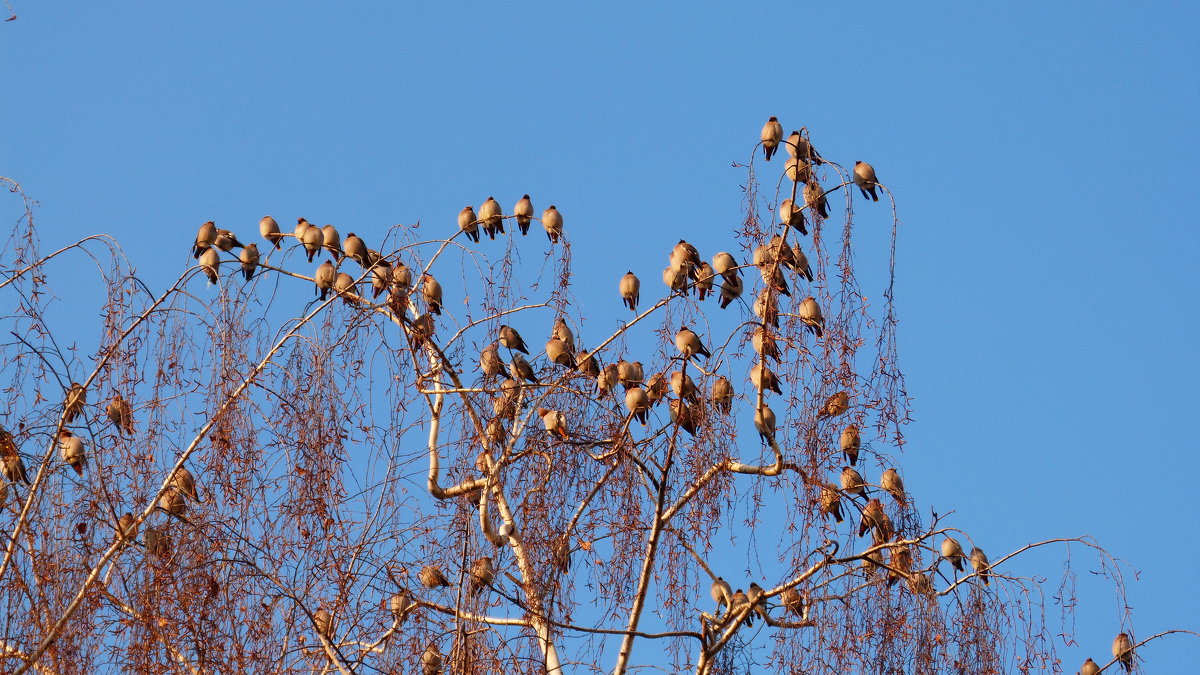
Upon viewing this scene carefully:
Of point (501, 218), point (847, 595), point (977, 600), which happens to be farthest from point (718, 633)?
point (501, 218)

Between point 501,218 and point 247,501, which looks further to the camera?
point 501,218

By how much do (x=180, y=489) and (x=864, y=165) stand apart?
3.58 m

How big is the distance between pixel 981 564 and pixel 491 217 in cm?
330

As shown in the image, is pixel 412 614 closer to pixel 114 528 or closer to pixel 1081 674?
pixel 114 528

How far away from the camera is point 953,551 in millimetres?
7215

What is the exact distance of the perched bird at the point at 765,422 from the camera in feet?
23.2

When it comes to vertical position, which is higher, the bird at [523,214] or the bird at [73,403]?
the bird at [523,214]

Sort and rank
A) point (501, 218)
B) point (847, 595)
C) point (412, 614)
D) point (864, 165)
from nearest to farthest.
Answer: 1. point (412, 614)
2. point (847, 595)
3. point (864, 165)
4. point (501, 218)

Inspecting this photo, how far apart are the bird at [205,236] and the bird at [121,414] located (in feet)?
7.96

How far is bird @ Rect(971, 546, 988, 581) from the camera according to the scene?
22.1 ft

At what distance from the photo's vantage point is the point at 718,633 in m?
6.77

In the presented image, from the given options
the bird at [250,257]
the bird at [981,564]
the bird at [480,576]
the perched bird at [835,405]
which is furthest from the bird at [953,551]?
the bird at [250,257]

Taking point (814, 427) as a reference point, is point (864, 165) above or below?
above

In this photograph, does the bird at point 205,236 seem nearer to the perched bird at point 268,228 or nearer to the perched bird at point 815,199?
the perched bird at point 268,228
